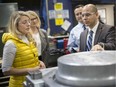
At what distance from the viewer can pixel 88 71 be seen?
22.2 inches

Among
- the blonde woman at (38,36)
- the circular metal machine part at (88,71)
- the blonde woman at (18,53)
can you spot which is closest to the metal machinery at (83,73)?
the circular metal machine part at (88,71)

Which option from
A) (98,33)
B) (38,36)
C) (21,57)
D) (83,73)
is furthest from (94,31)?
(83,73)

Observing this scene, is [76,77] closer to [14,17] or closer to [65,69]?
[65,69]

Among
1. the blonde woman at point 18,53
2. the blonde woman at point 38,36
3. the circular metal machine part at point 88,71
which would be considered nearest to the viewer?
the circular metal machine part at point 88,71

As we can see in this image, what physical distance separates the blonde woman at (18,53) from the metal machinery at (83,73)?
1024 millimetres

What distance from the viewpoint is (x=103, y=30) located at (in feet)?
6.01

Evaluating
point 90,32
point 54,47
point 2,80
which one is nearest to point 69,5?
point 54,47

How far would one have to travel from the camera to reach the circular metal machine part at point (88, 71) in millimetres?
559

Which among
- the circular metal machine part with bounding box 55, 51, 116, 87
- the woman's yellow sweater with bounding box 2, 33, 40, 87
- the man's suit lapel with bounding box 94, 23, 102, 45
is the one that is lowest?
the woman's yellow sweater with bounding box 2, 33, 40, 87

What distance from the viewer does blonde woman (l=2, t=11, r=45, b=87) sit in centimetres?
168

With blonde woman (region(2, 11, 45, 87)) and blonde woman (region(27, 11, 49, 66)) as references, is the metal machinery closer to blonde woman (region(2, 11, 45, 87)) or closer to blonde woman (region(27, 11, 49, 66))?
blonde woman (region(2, 11, 45, 87))

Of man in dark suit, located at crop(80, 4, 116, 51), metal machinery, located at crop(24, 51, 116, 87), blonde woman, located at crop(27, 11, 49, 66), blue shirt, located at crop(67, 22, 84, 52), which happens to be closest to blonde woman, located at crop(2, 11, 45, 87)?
man in dark suit, located at crop(80, 4, 116, 51)

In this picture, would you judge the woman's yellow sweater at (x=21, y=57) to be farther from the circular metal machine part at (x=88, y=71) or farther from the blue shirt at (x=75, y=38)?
the circular metal machine part at (x=88, y=71)

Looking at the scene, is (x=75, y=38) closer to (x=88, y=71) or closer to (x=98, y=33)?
(x=98, y=33)
